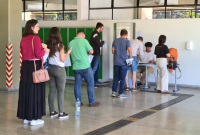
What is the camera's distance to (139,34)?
10805 millimetres

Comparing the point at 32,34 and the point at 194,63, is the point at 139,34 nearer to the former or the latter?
the point at 194,63

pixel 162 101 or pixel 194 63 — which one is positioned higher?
pixel 194 63

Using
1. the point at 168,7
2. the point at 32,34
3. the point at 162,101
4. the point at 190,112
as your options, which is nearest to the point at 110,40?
the point at 168,7

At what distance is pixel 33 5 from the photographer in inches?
526

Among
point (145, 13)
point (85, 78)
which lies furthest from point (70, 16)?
point (85, 78)

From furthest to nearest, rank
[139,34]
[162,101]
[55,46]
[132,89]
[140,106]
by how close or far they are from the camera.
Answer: [139,34], [132,89], [162,101], [140,106], [55,46]

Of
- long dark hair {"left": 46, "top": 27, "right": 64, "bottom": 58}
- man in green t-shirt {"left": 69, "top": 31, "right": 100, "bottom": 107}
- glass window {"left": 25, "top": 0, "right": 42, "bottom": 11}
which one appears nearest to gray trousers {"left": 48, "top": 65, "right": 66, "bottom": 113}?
long dark hair {"left": 46, "top": 27, "right": 64, "bottom": 58}

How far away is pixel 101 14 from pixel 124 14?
3.19ft

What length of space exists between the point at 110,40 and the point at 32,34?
21.7 feet

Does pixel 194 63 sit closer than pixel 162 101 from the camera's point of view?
No

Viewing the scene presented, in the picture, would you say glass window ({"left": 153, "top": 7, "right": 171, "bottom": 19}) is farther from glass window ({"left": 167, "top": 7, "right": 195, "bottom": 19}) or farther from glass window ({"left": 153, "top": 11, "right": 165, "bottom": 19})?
glass window ({"left": 167, "top": 7, "right": 195, "bottom": 19})

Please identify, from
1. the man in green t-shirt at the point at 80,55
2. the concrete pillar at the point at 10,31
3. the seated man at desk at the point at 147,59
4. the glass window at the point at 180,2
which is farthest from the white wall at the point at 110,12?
the man in green t-shirt at the point at 80,55

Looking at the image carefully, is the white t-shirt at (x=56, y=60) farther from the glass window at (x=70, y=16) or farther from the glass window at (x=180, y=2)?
the glass window at (x=70, y=16)

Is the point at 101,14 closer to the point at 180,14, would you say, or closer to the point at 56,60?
the point at 180,14
